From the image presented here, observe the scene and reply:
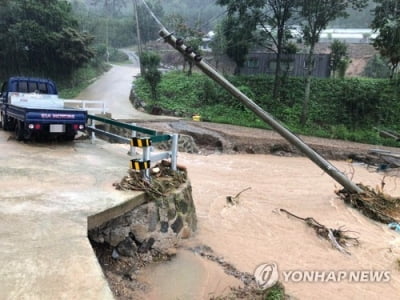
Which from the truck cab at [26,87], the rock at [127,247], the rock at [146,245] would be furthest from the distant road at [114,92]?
the rock at [127,247]

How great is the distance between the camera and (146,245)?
5.57 meters

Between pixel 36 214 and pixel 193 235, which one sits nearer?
pixel 36 214

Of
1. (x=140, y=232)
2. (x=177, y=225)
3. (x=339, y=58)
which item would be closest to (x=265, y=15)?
(x=339, y=58)

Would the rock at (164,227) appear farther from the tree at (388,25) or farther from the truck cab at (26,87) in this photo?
the tree at (388,25)

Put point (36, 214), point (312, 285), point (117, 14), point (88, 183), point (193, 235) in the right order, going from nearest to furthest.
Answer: point (36, 214) < point (312, 285) < point (88, 183) < point (193, 235) < point (117, 14)

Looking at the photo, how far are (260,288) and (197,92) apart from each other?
2284 centimetres

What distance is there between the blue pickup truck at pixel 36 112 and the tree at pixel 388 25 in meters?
18.0

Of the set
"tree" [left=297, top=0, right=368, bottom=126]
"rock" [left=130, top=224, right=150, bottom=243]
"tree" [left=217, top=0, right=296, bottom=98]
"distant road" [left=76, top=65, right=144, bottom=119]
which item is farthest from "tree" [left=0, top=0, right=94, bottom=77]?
"rock" [left=130, top=224, right=150, bottom=243]

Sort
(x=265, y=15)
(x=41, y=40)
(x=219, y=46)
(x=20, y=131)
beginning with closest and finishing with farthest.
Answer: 1. (x=20, y=131)
2. (x=265, y=15)
3. (x=41, y=40)
4. (x=219, y=46)

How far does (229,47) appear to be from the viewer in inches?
1148

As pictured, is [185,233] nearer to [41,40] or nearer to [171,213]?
[171,213]

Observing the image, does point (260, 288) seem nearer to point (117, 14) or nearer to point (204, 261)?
point (204, 261)

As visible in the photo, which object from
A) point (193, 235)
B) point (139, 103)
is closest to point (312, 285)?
point (193, 235)

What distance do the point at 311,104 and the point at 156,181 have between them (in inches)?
820
